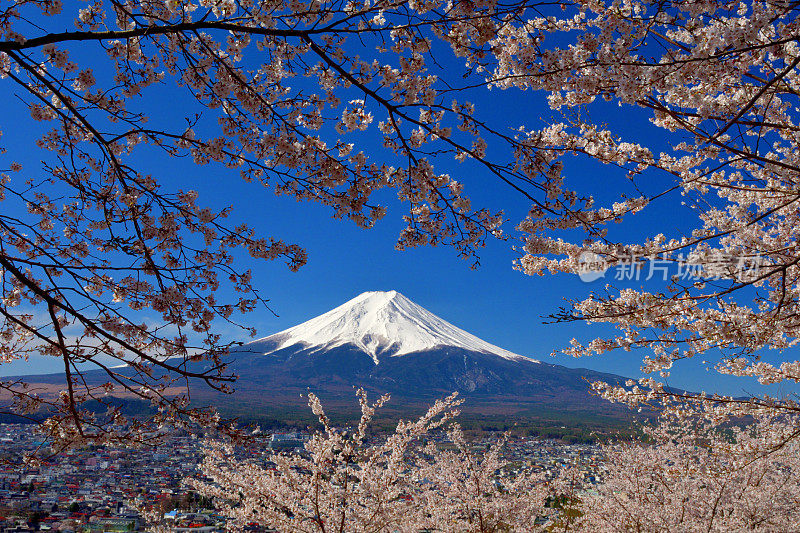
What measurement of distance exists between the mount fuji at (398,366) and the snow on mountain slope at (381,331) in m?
0.26

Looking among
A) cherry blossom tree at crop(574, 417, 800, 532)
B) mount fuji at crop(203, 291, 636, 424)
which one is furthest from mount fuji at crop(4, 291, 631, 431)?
cherry blossom tree at crop(574, 417, 800, 532)

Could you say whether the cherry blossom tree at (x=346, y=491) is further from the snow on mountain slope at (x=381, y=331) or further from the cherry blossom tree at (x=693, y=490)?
the snow on mountain slope at (x=381, y=331)

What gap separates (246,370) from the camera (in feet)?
265

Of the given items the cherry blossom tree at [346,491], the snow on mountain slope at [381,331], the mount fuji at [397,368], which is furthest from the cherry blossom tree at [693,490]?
the snow on mountain slope at [381,331]

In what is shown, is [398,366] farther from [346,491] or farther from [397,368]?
[346,491]

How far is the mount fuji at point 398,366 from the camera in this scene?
2852 inches

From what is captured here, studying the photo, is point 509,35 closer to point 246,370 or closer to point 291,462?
point 291,462

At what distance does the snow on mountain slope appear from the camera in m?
102

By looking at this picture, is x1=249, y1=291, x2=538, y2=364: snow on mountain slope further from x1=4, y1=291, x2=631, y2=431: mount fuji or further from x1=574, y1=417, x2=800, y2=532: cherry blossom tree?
x1=574, y1=417, x2=800, y2=532: cherry blossom tree

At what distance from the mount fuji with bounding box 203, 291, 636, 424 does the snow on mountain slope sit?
0.86 feet

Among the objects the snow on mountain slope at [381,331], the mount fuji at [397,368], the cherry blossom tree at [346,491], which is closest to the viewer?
the cherry blossom tree at [346,491]

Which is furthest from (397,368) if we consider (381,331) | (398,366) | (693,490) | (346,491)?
(346,491)

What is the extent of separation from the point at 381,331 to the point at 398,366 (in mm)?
17605

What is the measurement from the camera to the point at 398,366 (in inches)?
3713
